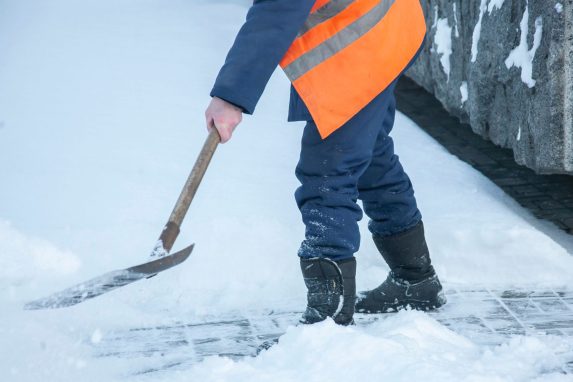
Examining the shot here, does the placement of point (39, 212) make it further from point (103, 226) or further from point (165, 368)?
point (165, 368)

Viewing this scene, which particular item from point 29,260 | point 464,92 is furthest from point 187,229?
point 464,92

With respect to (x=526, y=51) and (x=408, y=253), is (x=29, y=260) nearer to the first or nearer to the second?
(x=408, y=253)

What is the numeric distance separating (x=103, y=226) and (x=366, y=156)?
1.20 m

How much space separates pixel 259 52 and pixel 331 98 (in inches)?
9.2

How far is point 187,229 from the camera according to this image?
132 inches

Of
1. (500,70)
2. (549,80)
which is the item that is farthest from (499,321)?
(500,70)

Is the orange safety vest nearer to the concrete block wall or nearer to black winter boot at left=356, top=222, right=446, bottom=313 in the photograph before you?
black winter boot at left=356, top=222, right=446, bottom=313

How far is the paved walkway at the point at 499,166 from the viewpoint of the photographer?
3.78m

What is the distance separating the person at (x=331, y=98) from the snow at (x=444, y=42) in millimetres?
1711

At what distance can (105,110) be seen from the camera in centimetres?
453

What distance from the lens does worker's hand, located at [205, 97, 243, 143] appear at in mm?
2338

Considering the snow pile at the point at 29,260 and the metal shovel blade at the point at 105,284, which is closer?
the metal shovel blade at the point at 105,284

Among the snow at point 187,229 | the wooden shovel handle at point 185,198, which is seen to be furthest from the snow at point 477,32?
the wooden shovel handle at point 185,198

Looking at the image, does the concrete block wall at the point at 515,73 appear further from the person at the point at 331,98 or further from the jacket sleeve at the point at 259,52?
the jacket sleeve at the point at 259,52
